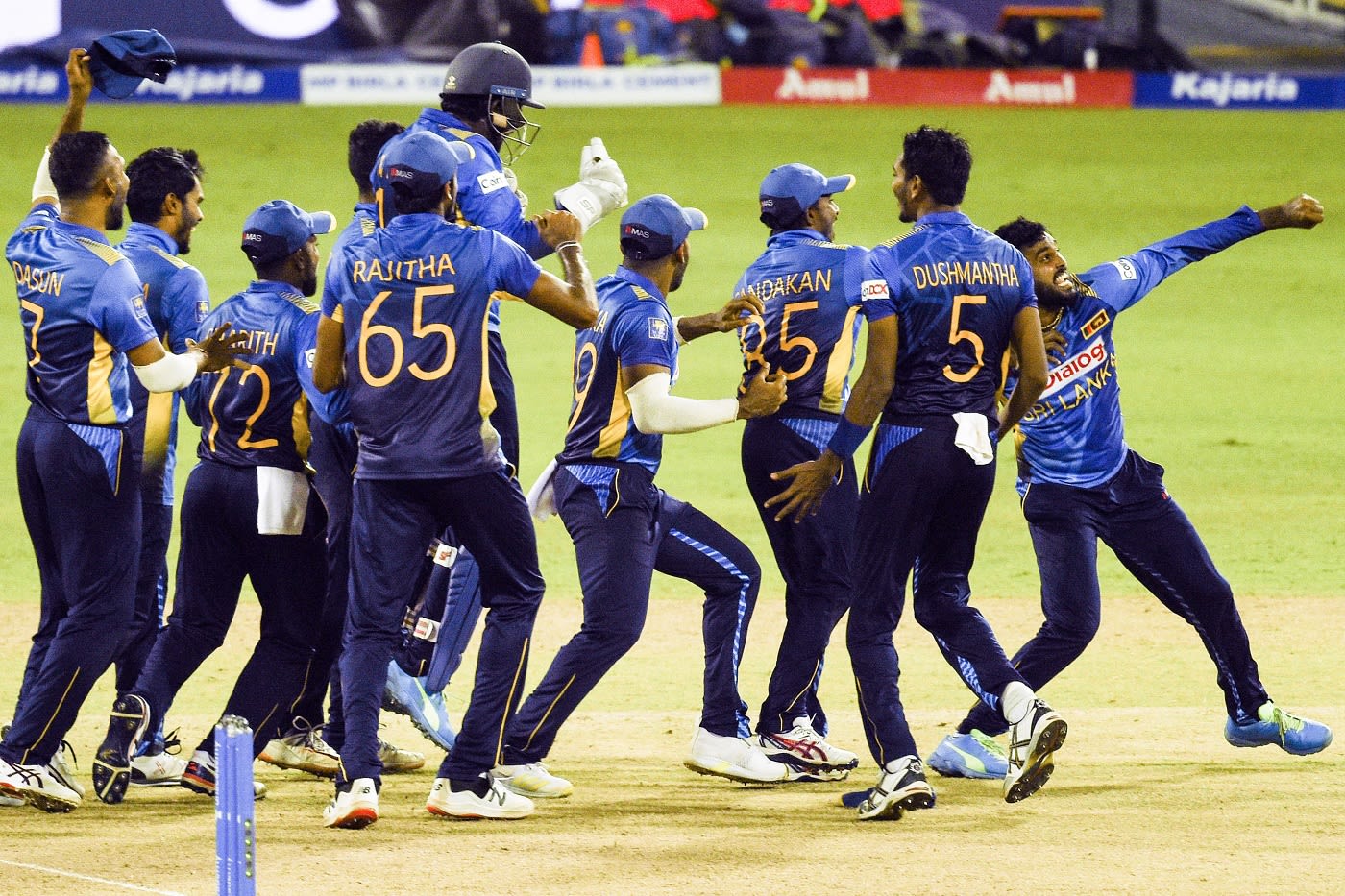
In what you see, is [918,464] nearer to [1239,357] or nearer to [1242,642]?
[1242,642]

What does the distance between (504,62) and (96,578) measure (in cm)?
245

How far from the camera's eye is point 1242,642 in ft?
23.9

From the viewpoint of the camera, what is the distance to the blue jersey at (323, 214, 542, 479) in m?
6.07

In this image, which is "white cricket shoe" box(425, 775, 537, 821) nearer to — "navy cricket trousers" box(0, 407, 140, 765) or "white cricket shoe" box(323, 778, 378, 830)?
"white cricket shoe" box(323, 778, 378, 830)

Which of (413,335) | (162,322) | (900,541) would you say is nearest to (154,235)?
(162,322)

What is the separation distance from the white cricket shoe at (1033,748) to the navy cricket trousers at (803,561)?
98 centimetres

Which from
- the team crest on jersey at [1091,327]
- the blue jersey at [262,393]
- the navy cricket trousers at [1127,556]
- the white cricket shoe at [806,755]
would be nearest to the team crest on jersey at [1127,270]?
the team crest on jersey at [1091,327]

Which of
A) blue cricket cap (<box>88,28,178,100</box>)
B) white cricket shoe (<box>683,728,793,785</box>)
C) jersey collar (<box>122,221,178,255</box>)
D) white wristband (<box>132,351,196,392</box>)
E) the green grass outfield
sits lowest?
the green grass outfield

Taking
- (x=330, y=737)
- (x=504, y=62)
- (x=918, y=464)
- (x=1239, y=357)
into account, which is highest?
(x=504, y=62)

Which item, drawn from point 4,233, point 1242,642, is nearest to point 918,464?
point 1242,642

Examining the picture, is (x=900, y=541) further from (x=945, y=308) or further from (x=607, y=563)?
(x=607, y=563)

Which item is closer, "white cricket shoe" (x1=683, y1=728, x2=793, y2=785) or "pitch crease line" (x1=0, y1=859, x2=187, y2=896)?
"pitch crease line" (x1=0, y1=859, x2=187, y2=896)

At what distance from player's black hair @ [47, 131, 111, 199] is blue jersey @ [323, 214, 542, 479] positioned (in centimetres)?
108

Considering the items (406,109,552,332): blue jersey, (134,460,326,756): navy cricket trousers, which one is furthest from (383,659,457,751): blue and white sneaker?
(406,109,552,332): blue jersey
